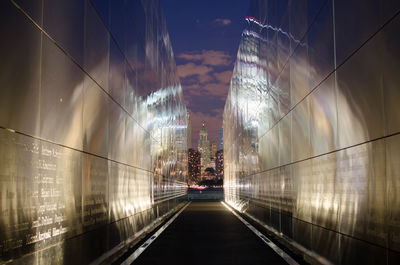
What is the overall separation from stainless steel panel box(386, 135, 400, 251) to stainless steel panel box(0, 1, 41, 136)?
4.02 meters

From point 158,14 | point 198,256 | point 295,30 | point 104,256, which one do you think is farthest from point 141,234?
point 158,14

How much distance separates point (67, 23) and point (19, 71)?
1.94m

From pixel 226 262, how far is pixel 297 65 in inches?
173

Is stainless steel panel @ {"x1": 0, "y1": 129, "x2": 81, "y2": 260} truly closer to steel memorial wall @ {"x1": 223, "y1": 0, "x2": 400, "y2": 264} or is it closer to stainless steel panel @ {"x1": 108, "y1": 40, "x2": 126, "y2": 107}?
stainless steel panel @ {"x1": 108, "y1": 40, "x2": 126, "y2": 107}

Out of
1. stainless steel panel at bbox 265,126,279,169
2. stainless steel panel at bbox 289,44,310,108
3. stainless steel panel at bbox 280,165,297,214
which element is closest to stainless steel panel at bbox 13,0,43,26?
stainless steel panel at bbox 289,44,310,108

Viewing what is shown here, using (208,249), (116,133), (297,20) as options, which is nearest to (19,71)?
(116,133)

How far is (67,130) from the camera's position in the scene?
7.18 metres

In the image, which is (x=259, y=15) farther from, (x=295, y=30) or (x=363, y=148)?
(x=363, y=148)

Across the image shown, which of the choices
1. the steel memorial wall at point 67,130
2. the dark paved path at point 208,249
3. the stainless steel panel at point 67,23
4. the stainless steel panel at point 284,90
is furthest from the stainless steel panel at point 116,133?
the stainless steel panel at point 284,90

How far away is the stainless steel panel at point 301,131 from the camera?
991 centimetres

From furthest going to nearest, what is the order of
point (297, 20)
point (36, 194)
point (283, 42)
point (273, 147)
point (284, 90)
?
point (273, 147)
point (284, 90)
point (283, 42)
point (297, 20)
point (36, 194)

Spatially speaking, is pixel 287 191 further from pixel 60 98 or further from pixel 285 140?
pixel 60 98

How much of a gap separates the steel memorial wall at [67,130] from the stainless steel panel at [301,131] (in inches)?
158

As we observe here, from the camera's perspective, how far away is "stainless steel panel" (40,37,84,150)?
20.2 ft
